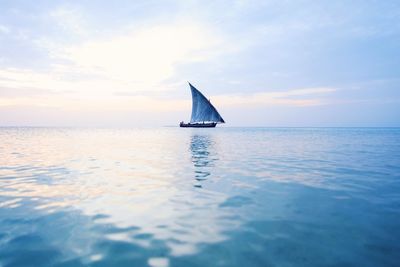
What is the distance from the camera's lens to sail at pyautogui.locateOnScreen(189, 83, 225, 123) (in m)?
103

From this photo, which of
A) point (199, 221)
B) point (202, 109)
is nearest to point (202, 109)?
point (202, 109)

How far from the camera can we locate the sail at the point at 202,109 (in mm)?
103169

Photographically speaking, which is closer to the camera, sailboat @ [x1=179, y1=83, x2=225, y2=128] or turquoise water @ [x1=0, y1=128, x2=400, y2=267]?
turquoise water @ [x1=0, y1=128, x2=400, y2=267]

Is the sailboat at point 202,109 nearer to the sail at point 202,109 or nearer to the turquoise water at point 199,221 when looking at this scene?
the sail at point 202,109

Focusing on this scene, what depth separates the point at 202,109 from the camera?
10738cm

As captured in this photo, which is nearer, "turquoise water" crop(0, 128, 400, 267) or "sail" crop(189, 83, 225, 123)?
"turquoise water" crop(0, 128, 400, 267)

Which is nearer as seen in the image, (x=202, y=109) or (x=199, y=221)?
(x=199, y=221)

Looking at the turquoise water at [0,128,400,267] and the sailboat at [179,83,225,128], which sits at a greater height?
the sailboat at [179,83,225,128]

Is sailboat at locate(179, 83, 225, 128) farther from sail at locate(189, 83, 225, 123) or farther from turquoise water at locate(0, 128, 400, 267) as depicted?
turquoise water at locate(0, 128, 400, 267)

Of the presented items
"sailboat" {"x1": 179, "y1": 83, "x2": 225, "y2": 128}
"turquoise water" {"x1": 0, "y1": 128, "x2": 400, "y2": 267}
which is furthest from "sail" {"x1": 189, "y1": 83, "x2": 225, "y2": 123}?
"turquoise water" {"x1": 0, "y1": 128, "x2": 400, "y2": 267}

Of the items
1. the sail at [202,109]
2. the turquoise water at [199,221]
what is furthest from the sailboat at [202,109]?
the turquoise water at [199,221]

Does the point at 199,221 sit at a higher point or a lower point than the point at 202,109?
lower

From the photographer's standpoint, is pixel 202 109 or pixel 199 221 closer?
pixel 199 221

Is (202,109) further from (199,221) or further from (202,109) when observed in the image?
(199,221)
